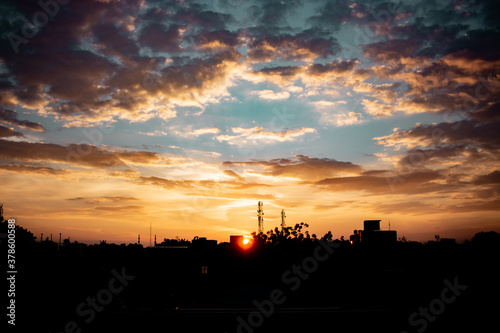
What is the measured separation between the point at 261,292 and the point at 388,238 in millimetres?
16465

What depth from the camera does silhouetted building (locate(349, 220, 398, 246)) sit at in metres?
38.7

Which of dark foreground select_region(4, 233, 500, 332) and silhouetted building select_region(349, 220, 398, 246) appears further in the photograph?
silhouetted building select_region(349, 220, 398, 246)

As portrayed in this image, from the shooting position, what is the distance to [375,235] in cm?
3934

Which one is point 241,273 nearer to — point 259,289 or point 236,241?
point 259,289

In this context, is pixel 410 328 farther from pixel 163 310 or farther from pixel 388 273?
pixel 388 273

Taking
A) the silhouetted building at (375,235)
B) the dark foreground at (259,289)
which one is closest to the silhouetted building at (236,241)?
the dark foreground at (259,289)

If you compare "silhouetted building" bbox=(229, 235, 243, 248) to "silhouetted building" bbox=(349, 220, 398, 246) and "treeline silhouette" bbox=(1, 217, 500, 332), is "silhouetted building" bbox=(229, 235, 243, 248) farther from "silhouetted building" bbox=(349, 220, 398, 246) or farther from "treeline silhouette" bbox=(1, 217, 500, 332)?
"silhouetted building" bbox=(349, 220, 398, 246)

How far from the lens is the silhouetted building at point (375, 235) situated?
3872cm

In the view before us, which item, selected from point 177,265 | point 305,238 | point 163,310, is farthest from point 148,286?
point 163,310

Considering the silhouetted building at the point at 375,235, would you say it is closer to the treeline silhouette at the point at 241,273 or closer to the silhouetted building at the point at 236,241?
the treeline silhouette at the point at 241,273

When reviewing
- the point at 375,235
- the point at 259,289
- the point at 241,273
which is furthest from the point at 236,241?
the point at 375,235

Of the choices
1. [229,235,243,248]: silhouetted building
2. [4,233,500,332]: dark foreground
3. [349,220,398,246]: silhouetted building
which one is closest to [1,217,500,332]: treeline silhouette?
[4,233,500,332]: dark foreground

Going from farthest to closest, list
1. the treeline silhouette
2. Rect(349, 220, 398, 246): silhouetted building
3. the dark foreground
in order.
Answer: Rect(349, 220, 398, 246): silhouetted building, the treeline silhouette, the dark foreground

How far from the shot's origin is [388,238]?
39156 millimetres
